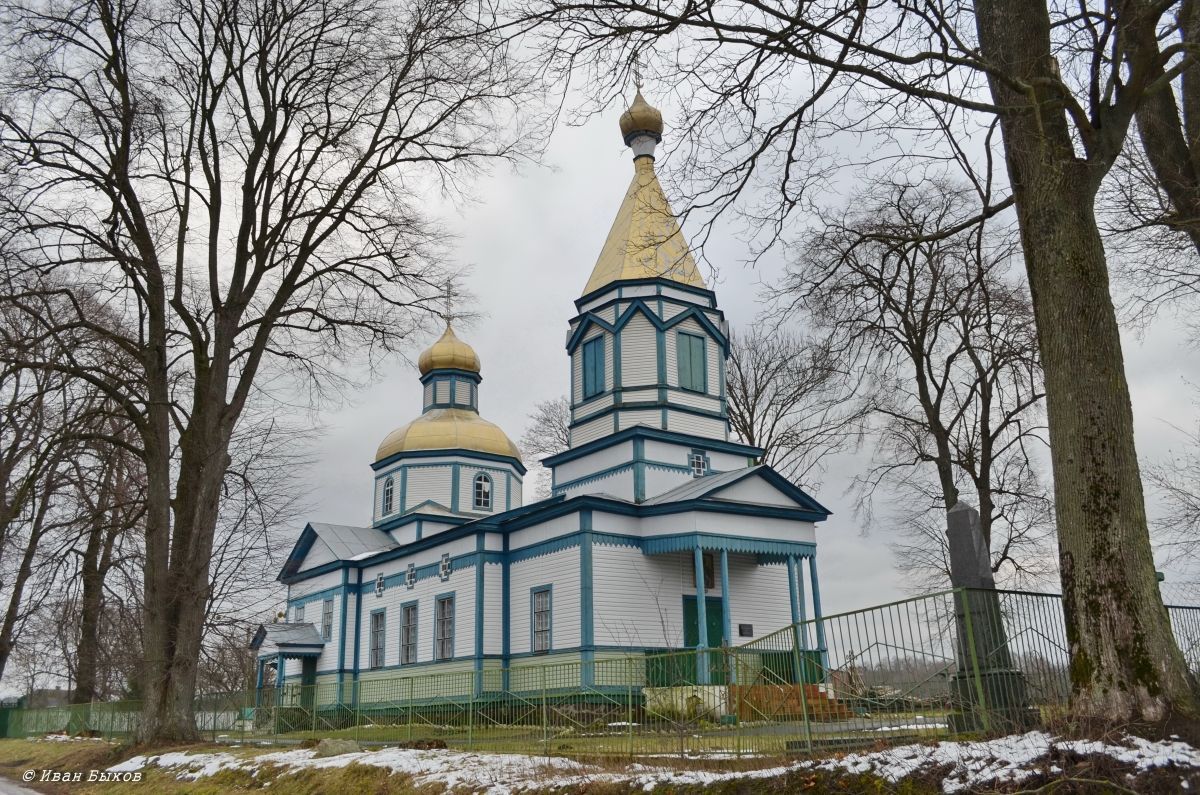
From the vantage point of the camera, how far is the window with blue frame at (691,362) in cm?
2495

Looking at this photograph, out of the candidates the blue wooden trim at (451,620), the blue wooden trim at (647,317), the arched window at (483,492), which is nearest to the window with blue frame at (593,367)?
the blue wooden trim at (647,317)

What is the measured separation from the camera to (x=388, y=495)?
36.2 meters

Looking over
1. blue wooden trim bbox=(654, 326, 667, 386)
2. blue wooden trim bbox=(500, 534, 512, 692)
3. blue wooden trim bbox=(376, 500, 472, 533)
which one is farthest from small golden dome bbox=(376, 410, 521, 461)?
blue wooden trim bbox=(654, 326, 667, 386)

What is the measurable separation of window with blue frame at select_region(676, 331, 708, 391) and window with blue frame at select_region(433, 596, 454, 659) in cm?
845

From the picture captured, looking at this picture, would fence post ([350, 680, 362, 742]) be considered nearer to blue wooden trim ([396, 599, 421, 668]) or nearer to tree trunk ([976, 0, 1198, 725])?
blue wooden trim ([396, 599, 421, 668])

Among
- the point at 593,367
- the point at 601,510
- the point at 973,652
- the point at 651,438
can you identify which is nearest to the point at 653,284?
the point at 593,367

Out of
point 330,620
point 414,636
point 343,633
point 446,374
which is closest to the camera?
point 414,636

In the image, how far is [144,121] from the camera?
16.2 meters

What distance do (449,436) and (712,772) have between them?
28091 millimetres

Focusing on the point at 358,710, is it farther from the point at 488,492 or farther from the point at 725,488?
the point at 488,492

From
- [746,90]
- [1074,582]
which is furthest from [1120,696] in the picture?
[746,90]

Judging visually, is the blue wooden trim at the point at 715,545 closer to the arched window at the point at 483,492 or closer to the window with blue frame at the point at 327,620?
the window with blue frame at the point at 327,620

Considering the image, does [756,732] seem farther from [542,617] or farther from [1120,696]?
[542,617]

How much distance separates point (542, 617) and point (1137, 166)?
15.3m
